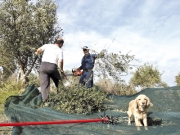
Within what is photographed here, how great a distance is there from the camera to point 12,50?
75.4ft

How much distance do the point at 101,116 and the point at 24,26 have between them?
19488 millimetres

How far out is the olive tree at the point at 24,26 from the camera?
2258 cm

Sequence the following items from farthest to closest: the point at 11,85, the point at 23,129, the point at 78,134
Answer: the point at 11,85 → the point at 23,129 → the point at 78,134

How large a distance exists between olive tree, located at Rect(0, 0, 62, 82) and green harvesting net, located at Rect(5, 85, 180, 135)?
51.5ft

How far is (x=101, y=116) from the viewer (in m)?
4.83

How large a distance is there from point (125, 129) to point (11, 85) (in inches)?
430

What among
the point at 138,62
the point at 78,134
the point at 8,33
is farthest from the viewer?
the point at 8,33

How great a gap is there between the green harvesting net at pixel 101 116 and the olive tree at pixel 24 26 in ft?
51.5

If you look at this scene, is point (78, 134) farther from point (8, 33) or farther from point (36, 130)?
point (8, 33)

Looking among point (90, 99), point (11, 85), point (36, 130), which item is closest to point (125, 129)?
point (36, 130)

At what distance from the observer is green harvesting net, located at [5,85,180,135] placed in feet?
13.4

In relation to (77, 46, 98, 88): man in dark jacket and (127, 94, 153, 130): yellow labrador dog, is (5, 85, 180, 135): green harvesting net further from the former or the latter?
(77, 46, 98, 88): man in dark jacket

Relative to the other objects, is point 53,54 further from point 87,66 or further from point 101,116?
point 101,116

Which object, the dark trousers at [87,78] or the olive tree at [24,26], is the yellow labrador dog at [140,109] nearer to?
the dark trousers at [87,78]
